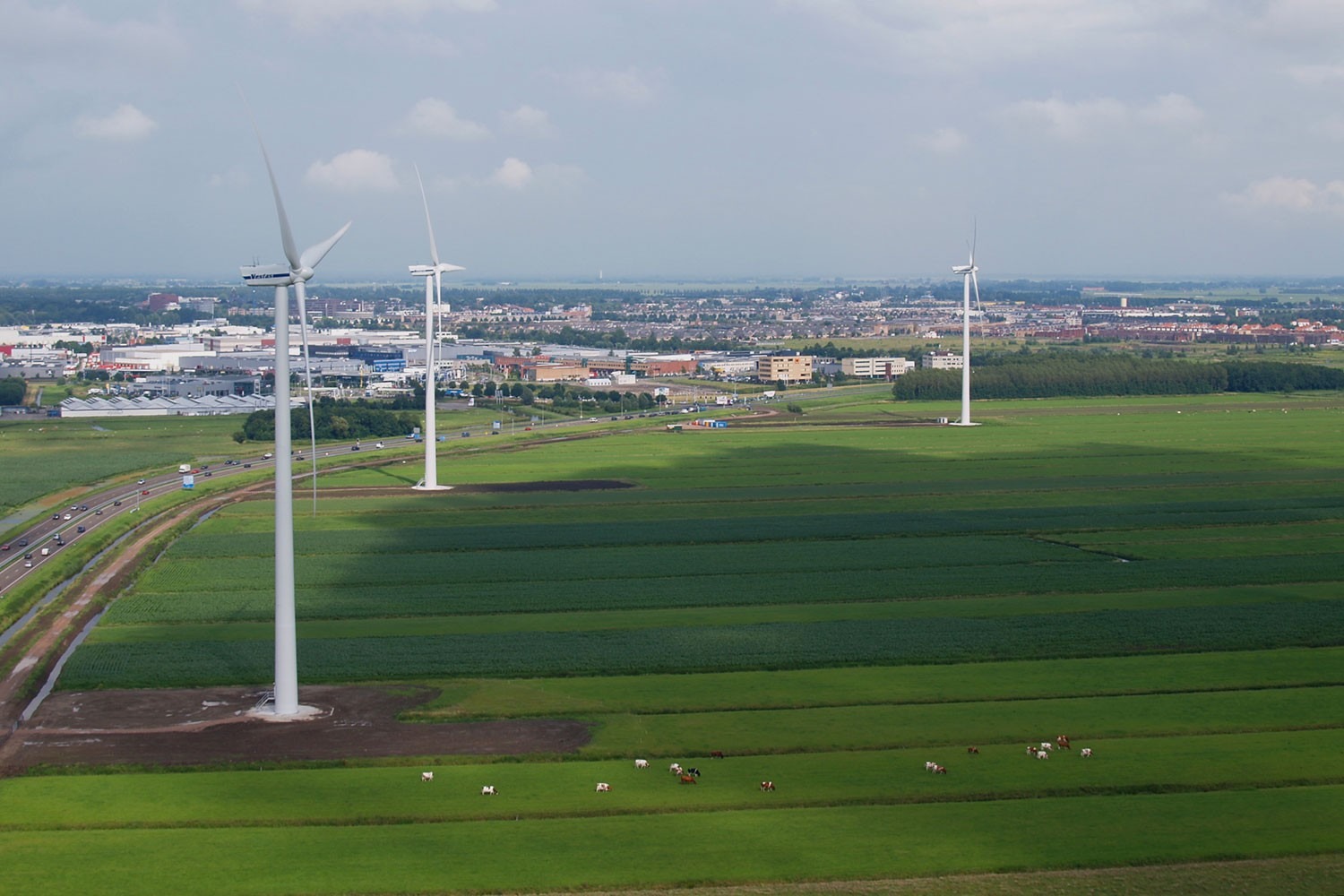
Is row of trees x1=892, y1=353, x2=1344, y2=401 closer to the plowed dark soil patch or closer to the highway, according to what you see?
the highway

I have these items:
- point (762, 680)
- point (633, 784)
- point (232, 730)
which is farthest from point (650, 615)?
point (633, 784)

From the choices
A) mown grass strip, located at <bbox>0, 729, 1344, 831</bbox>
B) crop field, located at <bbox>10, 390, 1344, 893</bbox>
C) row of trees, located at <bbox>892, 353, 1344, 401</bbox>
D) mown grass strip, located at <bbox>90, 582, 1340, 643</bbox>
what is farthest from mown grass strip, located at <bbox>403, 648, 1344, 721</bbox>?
row of trees, located at <bbox>892, 353, 1344, 401</bbox>

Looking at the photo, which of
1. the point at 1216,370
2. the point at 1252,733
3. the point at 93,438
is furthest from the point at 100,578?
the point at 1216,370

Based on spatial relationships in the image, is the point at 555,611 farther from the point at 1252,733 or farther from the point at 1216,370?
the point at 1216,370

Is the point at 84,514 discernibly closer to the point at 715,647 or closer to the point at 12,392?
the point at 715,647

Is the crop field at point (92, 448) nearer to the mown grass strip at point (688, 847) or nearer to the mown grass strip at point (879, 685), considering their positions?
the mown grass strip at point (879, 685)

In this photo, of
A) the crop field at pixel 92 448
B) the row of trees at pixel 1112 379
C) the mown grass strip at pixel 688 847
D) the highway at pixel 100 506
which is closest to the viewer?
the mown grass strip at pixel 688 847

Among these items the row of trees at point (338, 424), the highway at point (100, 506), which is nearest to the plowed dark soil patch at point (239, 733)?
the highway at point (100, 506)

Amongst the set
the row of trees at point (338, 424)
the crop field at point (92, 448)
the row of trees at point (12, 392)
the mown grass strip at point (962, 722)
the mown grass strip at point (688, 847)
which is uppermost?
the row of trees at point (12, 392)
